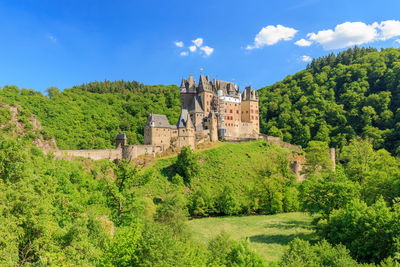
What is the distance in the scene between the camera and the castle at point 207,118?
56.8 m

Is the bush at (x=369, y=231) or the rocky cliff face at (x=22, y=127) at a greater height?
the rocky cliff face at (x=22, y=127)

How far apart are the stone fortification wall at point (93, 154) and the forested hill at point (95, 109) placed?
1467 cm

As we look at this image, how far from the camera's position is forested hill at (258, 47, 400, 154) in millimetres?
77000

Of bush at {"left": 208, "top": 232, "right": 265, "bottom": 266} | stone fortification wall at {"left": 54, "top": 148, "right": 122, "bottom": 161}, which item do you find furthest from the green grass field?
stone fortification wall at {"left": 54, "top": 148, "right": 122, "bottom": 161}

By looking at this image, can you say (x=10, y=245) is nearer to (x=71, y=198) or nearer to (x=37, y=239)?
(x=37, y=239)

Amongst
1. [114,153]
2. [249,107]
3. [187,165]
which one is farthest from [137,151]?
[249,107]

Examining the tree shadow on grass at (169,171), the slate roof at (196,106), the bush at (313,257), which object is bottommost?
the bush at (313,257)

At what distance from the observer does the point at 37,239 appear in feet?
56.9

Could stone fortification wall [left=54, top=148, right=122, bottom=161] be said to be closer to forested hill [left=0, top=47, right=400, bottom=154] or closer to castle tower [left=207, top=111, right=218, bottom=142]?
castle tower [left=207, top=111, right=218, bottom=142]

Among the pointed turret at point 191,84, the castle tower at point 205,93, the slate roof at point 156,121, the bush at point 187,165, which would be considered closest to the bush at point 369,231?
the bush at point 187,165

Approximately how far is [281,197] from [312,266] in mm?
28267

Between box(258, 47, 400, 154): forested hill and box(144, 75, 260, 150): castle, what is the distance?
54.7 ft

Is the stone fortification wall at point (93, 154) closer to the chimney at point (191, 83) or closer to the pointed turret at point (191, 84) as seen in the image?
the pointed turret at point (191, 84)

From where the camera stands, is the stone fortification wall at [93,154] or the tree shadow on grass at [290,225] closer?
the tree shadow on grass at [290,225]
